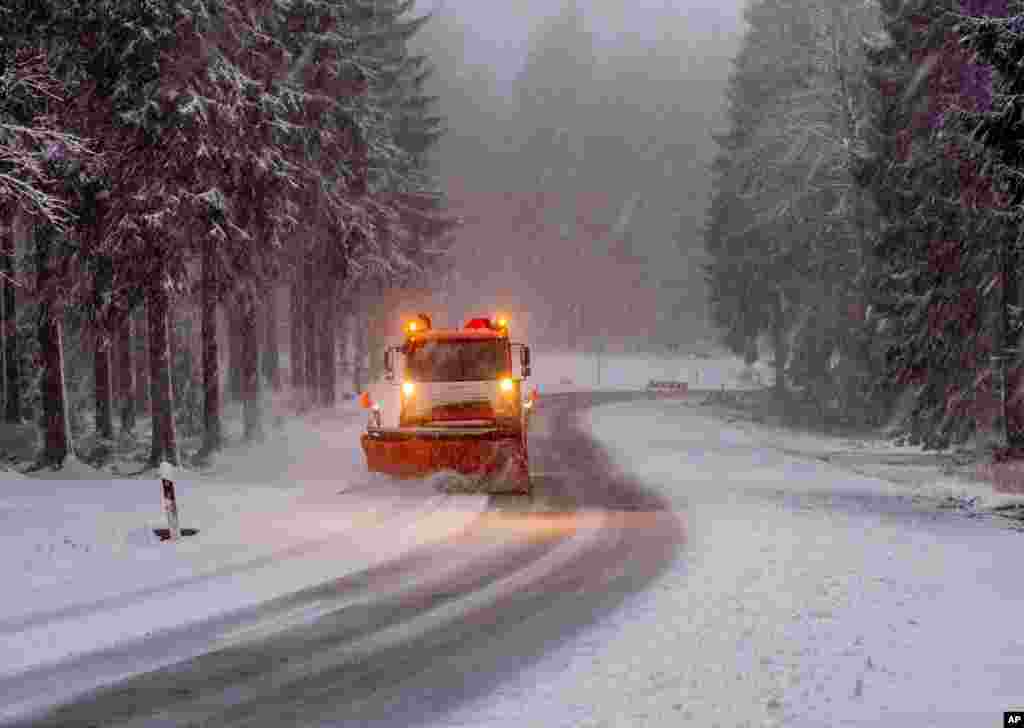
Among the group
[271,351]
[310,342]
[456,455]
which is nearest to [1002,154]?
[456,455]

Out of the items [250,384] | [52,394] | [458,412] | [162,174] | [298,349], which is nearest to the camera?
[458,412]

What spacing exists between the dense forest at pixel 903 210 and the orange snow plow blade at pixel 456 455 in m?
8.28

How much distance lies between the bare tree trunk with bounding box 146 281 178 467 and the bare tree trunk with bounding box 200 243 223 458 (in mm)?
1800

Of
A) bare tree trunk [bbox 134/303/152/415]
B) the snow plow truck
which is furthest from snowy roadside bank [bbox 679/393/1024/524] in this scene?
bare tree trunk [bbox 134/303/152/415]

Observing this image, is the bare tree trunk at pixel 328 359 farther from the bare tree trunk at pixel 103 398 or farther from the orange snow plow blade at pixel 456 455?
the orange snow plow blade at pixel 456 455

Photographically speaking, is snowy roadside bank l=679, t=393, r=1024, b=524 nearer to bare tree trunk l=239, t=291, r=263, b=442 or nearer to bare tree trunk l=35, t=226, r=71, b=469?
bare tree trunk l=239, t=291, r=263, b=442

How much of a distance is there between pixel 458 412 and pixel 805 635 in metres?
11.3

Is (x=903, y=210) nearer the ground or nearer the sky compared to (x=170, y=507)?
nearer the sky

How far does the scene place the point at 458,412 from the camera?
720 inches

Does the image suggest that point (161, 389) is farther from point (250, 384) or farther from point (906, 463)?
point (906, 463)

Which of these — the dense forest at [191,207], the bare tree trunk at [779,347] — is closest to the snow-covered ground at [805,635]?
the dense forest at [191,207]

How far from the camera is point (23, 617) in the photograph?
334 inches

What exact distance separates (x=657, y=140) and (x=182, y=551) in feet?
350

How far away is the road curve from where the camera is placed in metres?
6.04
